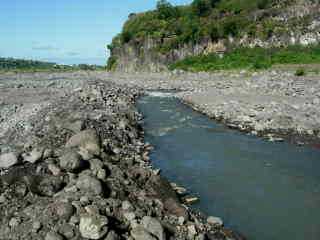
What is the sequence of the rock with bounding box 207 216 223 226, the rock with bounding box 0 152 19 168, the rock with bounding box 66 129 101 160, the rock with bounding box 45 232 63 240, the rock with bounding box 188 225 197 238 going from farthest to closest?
1. the rock with bounding box 66 129 101 160
2. the rock with bounding box 0 152 19 168
3. the rock with bounding box 207 216 223 226
4. the rock with bounding box 188 225 197 238
5. the rock with bounding box 45 232 63 240

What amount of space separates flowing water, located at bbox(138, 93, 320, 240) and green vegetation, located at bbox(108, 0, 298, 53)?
146 ft

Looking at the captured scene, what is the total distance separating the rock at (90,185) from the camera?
8.64m

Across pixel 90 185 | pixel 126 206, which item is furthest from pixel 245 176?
pixel 90 185

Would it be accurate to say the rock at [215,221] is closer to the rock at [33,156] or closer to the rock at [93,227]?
the rock at [93,227]

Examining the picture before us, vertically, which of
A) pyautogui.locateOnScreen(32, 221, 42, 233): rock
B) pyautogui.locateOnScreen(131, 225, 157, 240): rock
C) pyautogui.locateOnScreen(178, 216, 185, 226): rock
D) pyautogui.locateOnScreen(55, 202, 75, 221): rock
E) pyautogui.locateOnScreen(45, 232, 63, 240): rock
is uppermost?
pyautogui.locateOnScreen(55, 202, 75, 221): rock

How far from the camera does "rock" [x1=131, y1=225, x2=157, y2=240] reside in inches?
290

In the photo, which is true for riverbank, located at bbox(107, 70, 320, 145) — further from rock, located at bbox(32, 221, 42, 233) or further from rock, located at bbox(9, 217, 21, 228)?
rock, located at bbox(9, 217, 21, 228)

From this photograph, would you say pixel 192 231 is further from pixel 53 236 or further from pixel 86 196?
pixel 53 236

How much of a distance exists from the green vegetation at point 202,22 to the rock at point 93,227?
5467 cm

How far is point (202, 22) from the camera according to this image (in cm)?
7181

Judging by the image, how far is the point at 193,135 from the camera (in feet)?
61.7

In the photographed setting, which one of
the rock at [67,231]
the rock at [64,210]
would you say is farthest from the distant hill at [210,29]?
the rock at [67,231]

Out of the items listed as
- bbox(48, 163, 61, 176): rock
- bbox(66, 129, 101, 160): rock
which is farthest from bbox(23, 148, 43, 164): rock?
bbox(66, 129, 101, 160): rock

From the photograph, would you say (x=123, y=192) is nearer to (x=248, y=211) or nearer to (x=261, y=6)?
(x=248, y=211)
